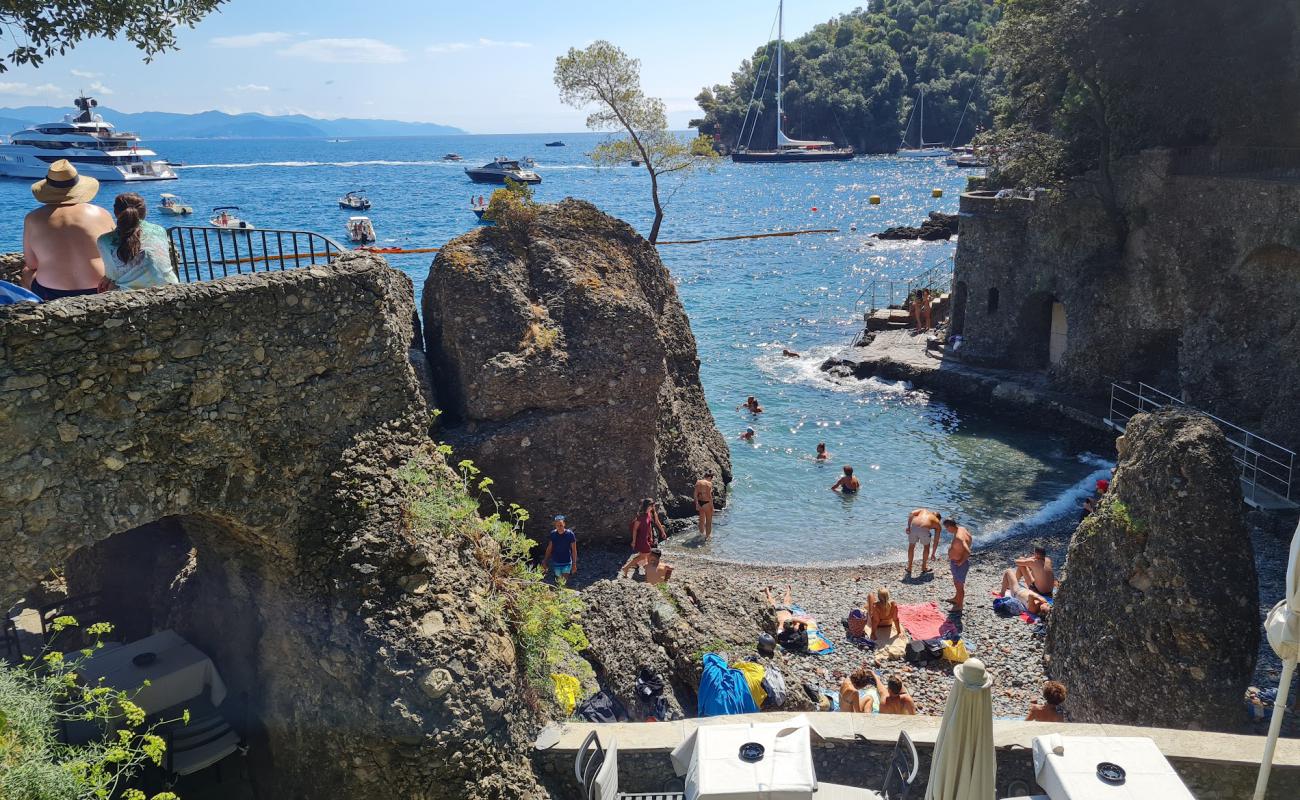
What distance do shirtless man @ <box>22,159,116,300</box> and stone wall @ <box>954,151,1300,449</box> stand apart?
71.3 feet

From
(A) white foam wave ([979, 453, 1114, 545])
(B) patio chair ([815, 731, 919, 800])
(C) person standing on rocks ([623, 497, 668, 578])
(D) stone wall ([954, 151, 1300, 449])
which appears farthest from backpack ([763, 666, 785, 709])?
(D) stone wall ([954, 151, 1300, 449])

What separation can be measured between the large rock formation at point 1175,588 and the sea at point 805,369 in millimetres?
9095

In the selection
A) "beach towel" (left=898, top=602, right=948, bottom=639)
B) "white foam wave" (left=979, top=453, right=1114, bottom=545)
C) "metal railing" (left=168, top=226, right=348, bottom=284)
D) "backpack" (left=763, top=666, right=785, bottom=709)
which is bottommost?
Answer: "white foam wave" (left=979, top=453, right=1114, bottom=545)

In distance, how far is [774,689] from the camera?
35.8 feet

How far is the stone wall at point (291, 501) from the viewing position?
21.9 ft

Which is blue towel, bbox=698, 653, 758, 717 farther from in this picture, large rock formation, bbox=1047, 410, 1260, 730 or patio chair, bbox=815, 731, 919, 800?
large rock formation, bbox=1047, 410, 1260, 730

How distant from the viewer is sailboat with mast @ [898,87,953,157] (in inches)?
6161

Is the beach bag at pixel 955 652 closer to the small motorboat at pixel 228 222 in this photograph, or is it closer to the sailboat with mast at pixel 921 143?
the small motorboat at pixel 228 222

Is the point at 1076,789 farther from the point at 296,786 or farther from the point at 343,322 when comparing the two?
the point at 343,322

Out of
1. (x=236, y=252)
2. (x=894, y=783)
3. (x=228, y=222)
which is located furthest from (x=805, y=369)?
(x=228, y=222)

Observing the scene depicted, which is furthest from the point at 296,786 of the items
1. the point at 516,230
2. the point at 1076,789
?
the point at 516,230

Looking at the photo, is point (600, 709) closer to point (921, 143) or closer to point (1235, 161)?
point (1235, 161)

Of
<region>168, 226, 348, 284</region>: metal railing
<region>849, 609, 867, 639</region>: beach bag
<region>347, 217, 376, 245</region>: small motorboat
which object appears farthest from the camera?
<region>347, 217, 376, 245</region>: small motorboat

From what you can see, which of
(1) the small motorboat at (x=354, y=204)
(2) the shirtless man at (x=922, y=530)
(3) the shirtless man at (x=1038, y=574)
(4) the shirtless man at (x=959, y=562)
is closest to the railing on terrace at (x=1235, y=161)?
(2) the shirtless man at (x=922, y=530)
